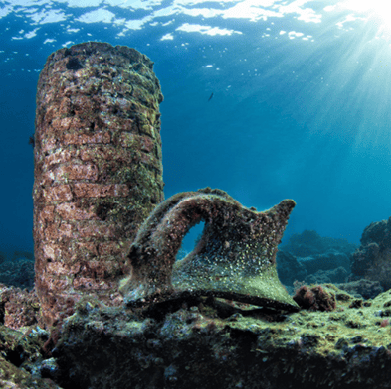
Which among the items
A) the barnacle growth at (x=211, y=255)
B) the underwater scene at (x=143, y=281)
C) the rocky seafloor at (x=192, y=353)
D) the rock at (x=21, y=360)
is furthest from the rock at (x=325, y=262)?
the rock at (x=21, y=360)

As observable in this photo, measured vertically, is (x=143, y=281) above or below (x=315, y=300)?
above

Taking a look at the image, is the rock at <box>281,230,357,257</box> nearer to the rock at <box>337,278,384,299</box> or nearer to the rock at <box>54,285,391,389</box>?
the rock at <box>337,278,384,299</box>

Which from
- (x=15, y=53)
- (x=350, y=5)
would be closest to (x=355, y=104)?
(x=350, y=5)

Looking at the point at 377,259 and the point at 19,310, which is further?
the point at 377,259

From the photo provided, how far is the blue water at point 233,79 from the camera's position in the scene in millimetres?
18375

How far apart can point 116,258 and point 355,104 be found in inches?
1915

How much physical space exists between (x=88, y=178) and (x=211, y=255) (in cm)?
179

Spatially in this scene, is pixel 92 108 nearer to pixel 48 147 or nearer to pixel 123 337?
pixel 48 147

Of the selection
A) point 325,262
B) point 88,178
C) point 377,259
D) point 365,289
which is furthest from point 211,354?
point 325,262

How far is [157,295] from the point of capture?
1354 mm

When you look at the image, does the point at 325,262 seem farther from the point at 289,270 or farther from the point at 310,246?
the point at 310,246

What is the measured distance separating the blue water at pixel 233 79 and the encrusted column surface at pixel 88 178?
57.2ft

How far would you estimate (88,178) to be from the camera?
2.76 meters

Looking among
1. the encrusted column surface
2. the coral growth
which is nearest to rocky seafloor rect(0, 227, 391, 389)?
the coral growth
